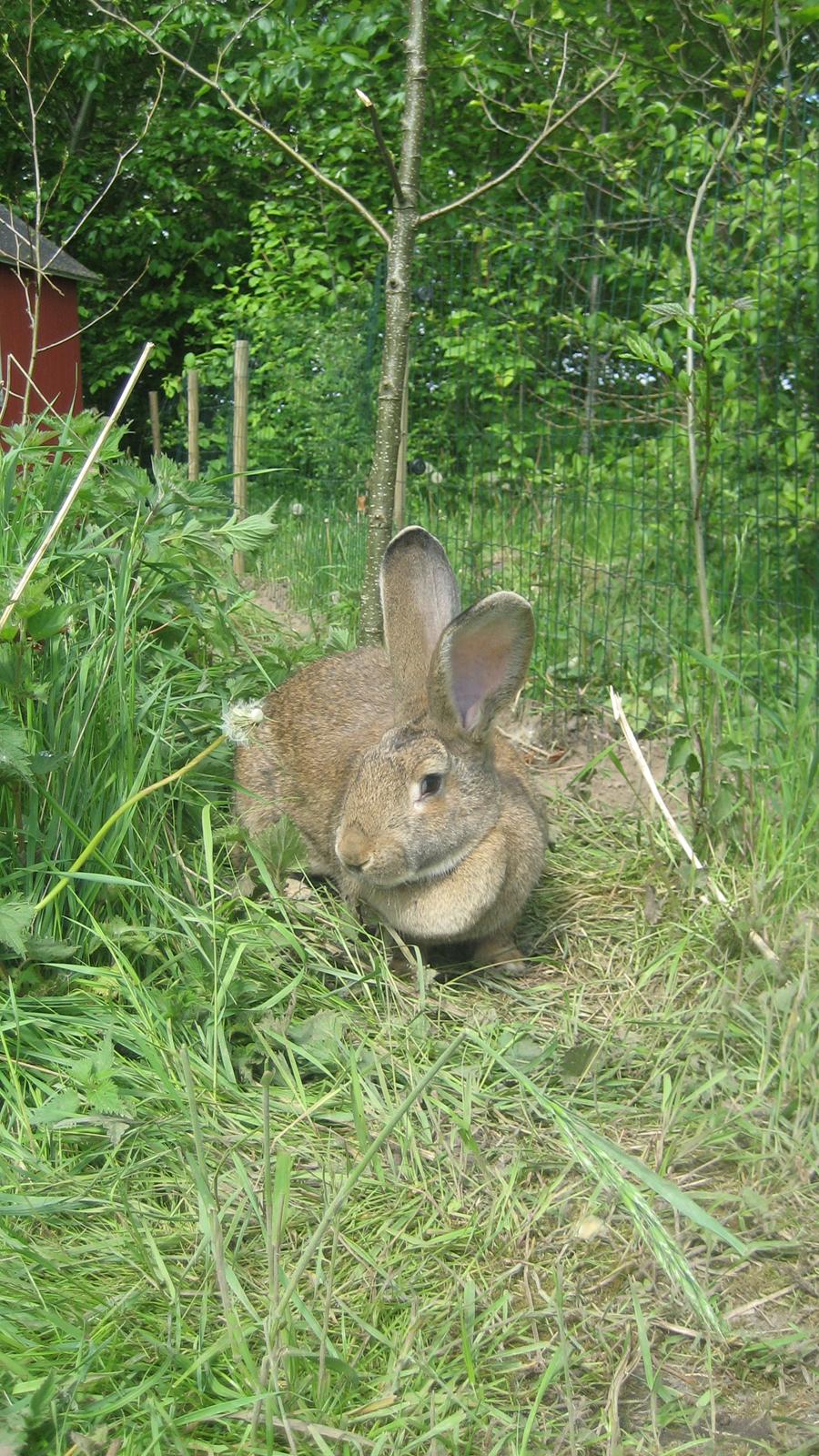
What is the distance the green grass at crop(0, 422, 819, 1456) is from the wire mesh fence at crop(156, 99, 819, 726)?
3.01 feet

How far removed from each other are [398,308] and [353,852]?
224 cm

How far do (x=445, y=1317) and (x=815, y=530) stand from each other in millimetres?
3007

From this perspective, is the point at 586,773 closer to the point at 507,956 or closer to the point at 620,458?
the point at 507,956

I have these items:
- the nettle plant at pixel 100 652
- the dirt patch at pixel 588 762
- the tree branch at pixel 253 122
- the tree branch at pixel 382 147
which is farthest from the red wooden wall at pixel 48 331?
the nettle plant at pixel 100 652

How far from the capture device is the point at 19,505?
326 centimetres

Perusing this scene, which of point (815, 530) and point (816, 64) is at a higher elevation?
point (816, 64)

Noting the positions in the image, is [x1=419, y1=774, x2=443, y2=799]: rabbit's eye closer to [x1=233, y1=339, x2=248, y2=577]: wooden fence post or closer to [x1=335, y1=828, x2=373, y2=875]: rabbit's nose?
[x1=335, y1=828, x2=373, y2=875]: rabbit's nose

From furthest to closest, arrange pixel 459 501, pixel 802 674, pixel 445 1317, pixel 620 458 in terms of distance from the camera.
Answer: pixel 459 501, pixel 620 458, pixel 802 674, pixel 445 1317

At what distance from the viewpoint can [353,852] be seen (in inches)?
113

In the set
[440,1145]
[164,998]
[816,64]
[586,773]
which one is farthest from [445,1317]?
[816,64]

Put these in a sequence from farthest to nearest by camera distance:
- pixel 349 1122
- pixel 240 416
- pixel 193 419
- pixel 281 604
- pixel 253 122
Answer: pixel 193 419, pixel 240 416, pixel 281 604, pixel 253 122, pixel 349 1122

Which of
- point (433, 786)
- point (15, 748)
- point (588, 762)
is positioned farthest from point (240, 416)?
point (15, 748)

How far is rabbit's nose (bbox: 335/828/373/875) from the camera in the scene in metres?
2.86

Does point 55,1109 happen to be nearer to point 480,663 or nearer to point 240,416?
point 480,663
